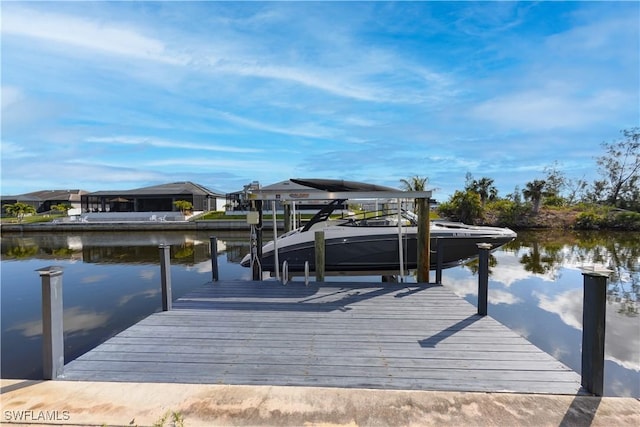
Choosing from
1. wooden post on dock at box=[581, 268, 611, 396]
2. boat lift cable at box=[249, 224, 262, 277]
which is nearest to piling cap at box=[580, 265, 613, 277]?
wooden post on dock at box=[581, 268, 611, 396]

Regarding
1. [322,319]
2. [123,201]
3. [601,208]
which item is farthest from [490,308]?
[123,201]

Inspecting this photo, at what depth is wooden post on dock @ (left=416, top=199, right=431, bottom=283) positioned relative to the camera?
5734mm

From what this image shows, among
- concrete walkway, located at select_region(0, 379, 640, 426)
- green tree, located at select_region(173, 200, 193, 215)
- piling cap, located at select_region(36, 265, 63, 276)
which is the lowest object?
concrete walkway, located at select_region(0, 379, 640, 426)

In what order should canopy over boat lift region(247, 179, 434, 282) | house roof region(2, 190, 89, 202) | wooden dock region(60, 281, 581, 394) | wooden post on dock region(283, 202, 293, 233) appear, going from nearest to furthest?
wooden dock region(60, 281, 581, 394), canopy over boat lift region(247, 179, 434, 282), wooden post on dock region(283, 202, 293, 233), house roof region(2, 190, 89, 202)

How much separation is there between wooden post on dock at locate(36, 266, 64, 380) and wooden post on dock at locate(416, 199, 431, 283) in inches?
192

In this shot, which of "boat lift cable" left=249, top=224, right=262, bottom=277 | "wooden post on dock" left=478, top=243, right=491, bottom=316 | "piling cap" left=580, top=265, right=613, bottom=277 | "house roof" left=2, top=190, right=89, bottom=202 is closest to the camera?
"piling cap" left=580, top=265, right=613, bottom=277

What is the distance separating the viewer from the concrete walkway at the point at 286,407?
82.7 inches

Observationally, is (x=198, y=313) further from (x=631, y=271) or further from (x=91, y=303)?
(x=631, y=271)

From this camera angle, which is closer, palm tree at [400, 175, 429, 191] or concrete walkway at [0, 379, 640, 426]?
concrete walkway at [0, 379, 640, 426]

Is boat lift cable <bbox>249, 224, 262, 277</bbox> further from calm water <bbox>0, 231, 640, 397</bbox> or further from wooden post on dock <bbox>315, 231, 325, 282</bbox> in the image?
calm water <bbox>0, 231, 640, 397</bbox>

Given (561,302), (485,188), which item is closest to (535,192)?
(485,188)

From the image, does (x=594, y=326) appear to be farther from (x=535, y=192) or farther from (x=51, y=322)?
(x=535, y=192)

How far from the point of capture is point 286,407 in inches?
88.0

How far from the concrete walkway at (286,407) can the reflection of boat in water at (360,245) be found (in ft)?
15.6
